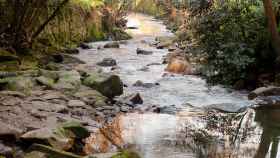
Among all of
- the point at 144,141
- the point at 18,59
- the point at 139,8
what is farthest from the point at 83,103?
the point at 139,8

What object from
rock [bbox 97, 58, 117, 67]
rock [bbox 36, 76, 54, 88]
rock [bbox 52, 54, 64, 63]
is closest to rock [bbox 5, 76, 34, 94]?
rock [bbox 36, 76, 54, 88]

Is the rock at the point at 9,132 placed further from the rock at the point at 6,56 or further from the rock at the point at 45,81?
the rock at the point at 6,56

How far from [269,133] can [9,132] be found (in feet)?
11.7

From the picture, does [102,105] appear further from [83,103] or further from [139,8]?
[139,8]

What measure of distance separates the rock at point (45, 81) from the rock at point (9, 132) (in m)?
3.23

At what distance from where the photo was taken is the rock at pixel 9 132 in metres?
5.38

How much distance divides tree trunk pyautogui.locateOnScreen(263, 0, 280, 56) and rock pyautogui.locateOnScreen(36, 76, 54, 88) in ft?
15.7

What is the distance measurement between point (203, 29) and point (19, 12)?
4.72 m

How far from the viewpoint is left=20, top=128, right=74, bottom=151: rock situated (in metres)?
5.30

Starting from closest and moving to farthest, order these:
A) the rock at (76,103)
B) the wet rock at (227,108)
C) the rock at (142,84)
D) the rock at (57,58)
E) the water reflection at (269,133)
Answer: the water reflection at (269,133) < the rock at (76,103) < the wet rock at (227,108) < the rock at (142,84) < the rock at (57,58)

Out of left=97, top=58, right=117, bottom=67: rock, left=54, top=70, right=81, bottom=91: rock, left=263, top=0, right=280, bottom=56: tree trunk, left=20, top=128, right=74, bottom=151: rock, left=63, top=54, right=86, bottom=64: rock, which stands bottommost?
left=97, top=58, right=117, bottom=67: rock

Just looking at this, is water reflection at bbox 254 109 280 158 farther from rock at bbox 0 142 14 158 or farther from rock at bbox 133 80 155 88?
rock at bbox 133 80 155 88

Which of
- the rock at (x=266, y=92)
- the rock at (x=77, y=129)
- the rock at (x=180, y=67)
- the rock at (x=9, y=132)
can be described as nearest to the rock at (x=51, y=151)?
the rock at (x=9, y=132)

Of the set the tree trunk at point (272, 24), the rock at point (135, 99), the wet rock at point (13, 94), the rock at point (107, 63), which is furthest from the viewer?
the rock at point (107, 63)
